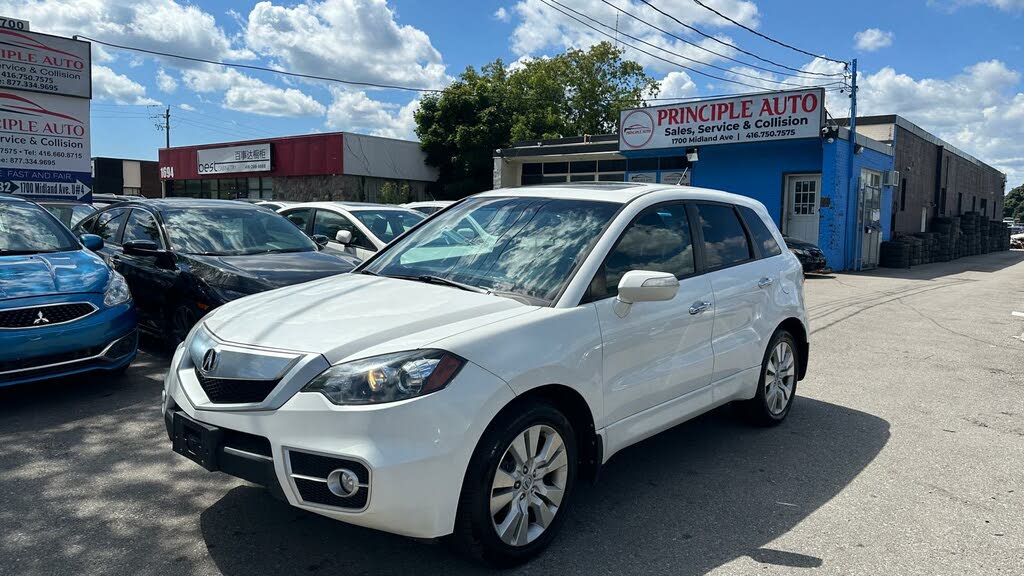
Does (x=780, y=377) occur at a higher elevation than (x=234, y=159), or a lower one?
lower

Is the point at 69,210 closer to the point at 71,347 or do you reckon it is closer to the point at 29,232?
the point at 29,232

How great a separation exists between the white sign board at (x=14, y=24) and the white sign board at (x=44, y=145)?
131 centimetres

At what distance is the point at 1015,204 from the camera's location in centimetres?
11581

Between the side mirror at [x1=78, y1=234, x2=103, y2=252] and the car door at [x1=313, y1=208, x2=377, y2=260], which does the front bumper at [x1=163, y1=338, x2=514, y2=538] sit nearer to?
the side mirror at [x1=78, y1=234, x2=103, y2=252]

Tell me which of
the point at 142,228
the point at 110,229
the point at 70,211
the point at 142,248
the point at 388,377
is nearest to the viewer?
the point at 388,377

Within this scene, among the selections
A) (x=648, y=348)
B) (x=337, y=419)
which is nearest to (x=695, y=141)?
(x=648, y=348)

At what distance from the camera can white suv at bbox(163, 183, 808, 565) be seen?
2775 mm

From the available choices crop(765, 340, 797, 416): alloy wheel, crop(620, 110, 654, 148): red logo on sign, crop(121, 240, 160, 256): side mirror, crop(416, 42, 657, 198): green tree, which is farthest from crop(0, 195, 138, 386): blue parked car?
crop(416, 42, 657, 198): green tree

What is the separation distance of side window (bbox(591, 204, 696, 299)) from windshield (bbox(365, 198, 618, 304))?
150 millimetres

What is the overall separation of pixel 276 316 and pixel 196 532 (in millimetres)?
1085

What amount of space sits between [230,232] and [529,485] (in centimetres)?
533

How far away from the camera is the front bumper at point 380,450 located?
2719mm

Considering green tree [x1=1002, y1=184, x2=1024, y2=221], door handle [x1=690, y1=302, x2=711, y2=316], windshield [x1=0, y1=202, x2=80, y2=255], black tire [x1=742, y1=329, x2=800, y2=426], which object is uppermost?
green tree [x1=1002, y1=184, x2=1024, y2=221]

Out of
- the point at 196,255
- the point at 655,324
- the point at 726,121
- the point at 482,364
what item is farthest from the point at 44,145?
the point at 726,121
